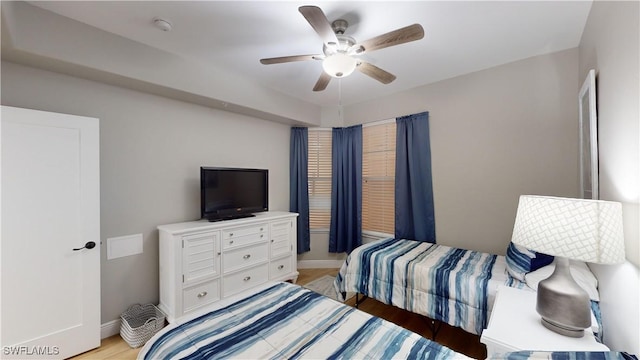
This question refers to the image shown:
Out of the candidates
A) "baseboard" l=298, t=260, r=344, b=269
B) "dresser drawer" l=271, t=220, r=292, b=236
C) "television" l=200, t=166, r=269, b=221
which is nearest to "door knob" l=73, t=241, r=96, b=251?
"television" l=200, t=166, r=269, b=221

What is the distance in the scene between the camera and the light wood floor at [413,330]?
2.04m

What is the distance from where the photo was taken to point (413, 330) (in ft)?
7.82

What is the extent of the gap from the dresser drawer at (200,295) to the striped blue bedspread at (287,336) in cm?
120

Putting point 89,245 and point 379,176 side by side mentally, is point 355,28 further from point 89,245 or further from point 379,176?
point 89,245

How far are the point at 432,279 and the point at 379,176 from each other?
1781 millimetres

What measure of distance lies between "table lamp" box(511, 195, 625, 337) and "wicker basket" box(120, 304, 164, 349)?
2817 millimetres

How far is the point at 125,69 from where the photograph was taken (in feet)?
6.92

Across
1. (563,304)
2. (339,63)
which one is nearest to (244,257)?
(339,63)

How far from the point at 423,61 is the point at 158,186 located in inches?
118

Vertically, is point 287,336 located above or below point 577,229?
below

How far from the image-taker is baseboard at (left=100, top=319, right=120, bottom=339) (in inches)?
87.7

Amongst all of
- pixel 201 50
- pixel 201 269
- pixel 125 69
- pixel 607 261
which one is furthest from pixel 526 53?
pixel 201 269

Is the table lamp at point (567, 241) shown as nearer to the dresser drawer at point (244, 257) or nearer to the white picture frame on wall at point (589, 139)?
the white picture frame on wall at point (589, 139)

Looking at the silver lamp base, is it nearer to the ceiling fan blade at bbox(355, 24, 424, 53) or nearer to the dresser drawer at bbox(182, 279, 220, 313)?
the ceiling fan blade at bbox(355, 24, 424, 53)
